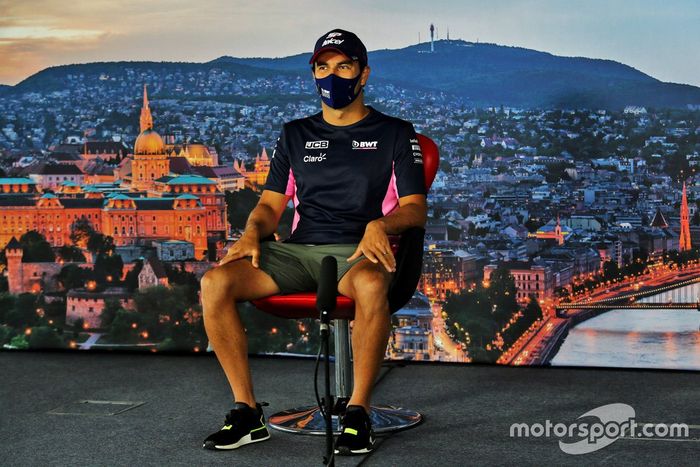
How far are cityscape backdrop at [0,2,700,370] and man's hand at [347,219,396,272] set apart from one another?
192 cm

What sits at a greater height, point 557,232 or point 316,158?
point 316,158

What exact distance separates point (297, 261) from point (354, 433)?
59 cm

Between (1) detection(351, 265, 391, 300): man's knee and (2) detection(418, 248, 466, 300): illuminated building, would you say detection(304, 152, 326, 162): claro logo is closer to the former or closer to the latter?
(1) detection(351, 265, 391, 300): man's knee

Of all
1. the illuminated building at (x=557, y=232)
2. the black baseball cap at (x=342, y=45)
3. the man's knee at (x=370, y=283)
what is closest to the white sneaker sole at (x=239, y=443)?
the man's knee at (x=370, y=283)

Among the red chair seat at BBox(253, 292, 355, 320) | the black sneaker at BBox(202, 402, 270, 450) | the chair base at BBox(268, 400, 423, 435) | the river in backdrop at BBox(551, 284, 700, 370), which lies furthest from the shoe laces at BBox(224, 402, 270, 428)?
the river in backdrop at BBox(551, 284, 700, 370)

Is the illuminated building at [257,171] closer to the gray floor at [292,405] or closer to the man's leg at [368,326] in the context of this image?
the gray floor at [292,405]

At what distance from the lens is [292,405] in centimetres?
413

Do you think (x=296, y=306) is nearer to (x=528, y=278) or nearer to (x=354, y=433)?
(x=354, y=433)

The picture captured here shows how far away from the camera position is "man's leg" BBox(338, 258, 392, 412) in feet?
10.9

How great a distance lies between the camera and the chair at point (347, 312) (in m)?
3.41

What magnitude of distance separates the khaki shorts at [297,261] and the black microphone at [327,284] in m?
0.30

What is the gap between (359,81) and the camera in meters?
3.66

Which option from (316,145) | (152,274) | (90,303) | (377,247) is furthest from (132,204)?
(377,247)

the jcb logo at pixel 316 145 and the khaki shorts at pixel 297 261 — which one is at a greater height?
the jcb logo at pixel 316 145
